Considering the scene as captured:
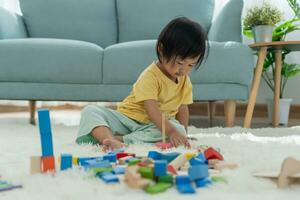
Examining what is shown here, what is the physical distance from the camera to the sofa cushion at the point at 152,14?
237cm

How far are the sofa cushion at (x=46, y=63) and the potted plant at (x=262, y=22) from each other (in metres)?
0.77

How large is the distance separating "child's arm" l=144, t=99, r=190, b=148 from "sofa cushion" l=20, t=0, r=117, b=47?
4.22 ft

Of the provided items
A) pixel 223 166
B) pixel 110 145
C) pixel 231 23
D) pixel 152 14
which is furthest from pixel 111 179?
pixel 152 14

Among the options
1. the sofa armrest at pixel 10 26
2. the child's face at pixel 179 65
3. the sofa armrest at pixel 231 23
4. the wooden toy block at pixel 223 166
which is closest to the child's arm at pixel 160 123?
the child's face at pixel 179 65

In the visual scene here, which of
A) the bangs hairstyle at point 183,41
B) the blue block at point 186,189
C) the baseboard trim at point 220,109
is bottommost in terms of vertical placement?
the baseboard trim at point 220,109

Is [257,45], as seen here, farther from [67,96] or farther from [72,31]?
[72,31]

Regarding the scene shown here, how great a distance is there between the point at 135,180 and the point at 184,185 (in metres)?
0.07

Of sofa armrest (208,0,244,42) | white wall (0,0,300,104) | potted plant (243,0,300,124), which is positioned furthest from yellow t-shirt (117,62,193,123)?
white wall (0,0,300,104)

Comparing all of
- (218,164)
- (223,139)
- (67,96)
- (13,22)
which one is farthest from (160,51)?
(13,22)

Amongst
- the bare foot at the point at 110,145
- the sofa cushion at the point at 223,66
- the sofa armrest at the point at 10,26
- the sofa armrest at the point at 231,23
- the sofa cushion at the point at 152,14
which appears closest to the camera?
the bare foot at the point at 110,145

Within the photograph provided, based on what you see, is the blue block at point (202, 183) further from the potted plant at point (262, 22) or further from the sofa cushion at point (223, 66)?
the potted plant at point (262, 22)

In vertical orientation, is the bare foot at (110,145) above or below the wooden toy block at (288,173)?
below

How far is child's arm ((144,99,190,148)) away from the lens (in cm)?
113

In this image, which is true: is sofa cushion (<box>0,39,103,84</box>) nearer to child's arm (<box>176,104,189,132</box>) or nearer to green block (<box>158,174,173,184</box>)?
child's arm (<box>176,104,189,132</box>)
